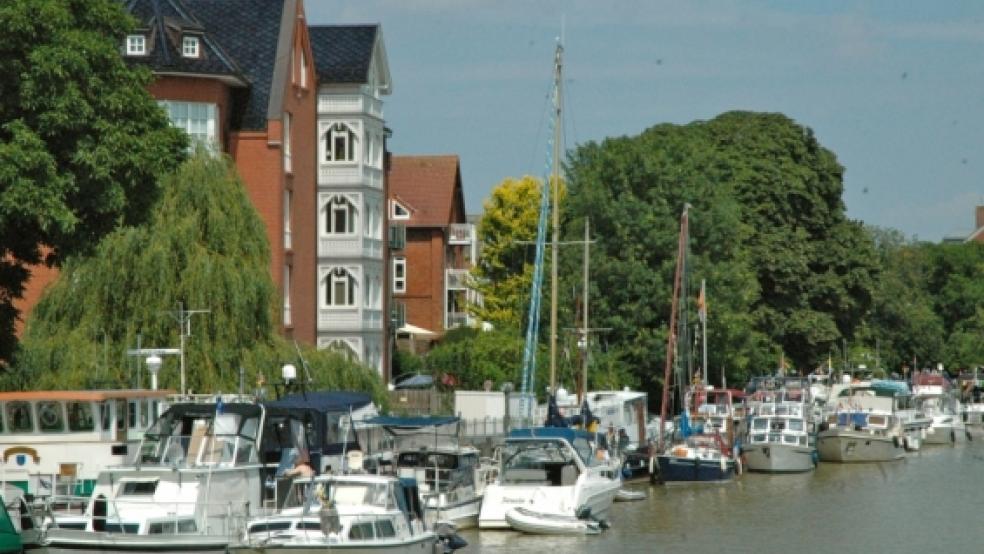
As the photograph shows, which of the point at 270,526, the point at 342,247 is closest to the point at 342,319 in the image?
the point at 342,247

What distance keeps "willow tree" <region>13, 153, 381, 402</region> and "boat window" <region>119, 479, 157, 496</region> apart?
15449 mm

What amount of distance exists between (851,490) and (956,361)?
86.9 meters

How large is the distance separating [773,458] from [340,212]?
18.0m

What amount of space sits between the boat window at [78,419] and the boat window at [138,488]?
6126mm

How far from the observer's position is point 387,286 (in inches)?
3022

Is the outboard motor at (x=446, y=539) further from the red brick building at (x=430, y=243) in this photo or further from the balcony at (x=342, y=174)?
the red brick building at (x=430, y=243)

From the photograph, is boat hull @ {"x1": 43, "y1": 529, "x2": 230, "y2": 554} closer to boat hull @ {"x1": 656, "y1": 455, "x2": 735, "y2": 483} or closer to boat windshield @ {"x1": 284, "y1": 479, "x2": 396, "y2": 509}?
boat windshield @ {"x1": 284, "y1": 479, "x2": 396, "y2": 509}

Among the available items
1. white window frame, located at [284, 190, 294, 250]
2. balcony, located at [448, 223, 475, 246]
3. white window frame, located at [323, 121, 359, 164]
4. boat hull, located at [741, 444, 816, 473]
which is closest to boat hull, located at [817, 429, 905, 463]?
boat hull, located at [741, 444, 816, 473]

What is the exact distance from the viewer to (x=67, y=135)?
116ft

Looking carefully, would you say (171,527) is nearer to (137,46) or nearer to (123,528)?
(123,528)

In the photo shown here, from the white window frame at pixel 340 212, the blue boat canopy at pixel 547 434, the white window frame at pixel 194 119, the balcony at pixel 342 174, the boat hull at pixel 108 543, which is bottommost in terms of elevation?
the boat hull at pixel 108 543

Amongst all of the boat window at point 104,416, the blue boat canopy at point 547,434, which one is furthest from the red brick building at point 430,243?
the boat window at point 104,416

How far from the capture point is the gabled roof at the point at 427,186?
356 feet

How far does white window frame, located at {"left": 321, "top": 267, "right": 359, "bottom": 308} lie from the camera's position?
6944cm
